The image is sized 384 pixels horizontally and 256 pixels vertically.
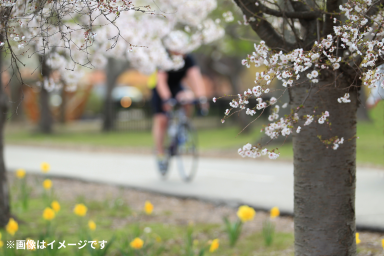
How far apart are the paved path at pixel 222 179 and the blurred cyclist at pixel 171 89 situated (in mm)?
668

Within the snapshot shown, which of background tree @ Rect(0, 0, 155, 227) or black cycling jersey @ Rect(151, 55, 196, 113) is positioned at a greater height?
black cycling jersey @ Rect(151, 55, 196, 113)

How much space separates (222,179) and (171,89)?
1.43 m

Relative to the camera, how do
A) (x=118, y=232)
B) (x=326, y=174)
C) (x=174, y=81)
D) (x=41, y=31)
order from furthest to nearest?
1. (x=174, y=81)
2. (x=118, y=232)
3. (x=326, y=174)
4. (x=41, y=31)

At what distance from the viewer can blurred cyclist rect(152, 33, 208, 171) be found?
545 centimetres

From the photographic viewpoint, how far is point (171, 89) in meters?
5.75

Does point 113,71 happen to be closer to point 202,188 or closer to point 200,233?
point 202,188

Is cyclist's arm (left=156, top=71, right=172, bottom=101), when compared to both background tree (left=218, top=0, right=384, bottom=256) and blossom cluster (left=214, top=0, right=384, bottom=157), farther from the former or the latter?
blossom cluster (left=214, top=0, right=384, bottom=157)

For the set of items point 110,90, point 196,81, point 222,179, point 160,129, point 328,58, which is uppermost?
point 110,90

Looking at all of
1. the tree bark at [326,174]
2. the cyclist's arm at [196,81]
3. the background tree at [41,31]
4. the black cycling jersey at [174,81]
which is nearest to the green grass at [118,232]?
the background tree at [41,31]

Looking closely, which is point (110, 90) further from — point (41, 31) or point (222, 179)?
point (41, 31)

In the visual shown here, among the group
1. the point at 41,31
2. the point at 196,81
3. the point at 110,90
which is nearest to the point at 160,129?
the point at 196,81

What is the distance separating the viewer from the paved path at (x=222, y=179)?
4.26m

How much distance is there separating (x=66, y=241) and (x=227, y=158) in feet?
18.0

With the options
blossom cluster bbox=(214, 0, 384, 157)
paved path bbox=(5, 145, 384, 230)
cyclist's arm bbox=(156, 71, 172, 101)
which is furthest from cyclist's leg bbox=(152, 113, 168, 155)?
blossom cluster bbox=(214, 0, 384, 157)
